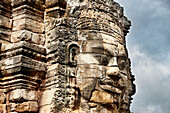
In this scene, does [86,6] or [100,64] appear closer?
[100,64]

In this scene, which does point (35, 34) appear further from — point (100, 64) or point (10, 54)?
point (100, 64)

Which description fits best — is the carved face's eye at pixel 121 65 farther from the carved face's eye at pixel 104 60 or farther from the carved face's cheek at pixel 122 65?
the carved face's eye at pixel 104 60

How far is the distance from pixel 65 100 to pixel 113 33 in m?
2.55

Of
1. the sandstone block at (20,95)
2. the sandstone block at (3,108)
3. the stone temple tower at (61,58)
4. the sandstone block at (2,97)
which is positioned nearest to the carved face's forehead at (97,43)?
the stone temple tower at (61,58)

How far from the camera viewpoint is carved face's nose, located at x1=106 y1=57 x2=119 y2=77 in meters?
8.35

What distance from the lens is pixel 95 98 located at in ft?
26.1

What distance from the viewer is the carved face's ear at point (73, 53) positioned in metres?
8.26

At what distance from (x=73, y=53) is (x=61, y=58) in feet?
1.37

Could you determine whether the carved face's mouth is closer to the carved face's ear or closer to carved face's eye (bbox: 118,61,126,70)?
carved face's eye (bbox: 118,61,126,70)

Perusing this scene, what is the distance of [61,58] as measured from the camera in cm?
816

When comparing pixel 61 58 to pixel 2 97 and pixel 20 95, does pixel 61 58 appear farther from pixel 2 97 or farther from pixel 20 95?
pixel 2 97

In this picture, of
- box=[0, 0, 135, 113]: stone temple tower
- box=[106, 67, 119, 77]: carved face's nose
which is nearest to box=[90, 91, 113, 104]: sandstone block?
box=[0, 0, 135, 113]: stone temple tower

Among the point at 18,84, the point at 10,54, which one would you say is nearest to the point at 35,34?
the point at 10,54

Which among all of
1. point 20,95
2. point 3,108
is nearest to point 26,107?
point 20,95
